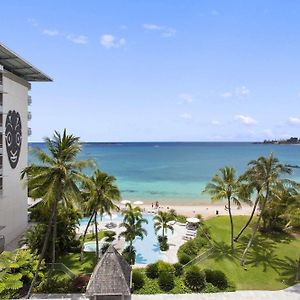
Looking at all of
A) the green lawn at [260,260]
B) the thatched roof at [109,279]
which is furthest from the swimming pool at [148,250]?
the thatched roof at [109,279]

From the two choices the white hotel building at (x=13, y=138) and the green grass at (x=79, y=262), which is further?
the white hotel building at (x=13, y=138)

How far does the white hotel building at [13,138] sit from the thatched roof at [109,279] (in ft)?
50.0

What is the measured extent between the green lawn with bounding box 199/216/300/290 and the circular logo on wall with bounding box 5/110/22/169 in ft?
67.9

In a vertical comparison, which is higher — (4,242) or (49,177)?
(49,177)

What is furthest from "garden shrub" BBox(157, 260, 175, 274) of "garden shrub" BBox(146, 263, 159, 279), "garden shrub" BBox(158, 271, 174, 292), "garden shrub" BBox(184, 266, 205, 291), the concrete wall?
the concrete wall

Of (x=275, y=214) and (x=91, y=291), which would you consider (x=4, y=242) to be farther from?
(x=275, y=214)

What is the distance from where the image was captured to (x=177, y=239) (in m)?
35.9

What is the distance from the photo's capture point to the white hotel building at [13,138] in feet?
98.0

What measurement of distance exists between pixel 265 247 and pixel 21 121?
28490mm

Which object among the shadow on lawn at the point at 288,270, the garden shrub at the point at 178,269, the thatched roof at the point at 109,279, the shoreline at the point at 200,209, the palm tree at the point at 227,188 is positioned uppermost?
the palm tree at the point at 227,188

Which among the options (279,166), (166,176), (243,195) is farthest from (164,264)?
(166,176)

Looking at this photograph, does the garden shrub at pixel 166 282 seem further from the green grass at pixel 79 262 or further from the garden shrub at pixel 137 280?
the green grass at pixel 79 262

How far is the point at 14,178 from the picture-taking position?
33250mm

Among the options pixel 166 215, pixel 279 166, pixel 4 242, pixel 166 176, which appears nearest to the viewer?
pixel 279 166
